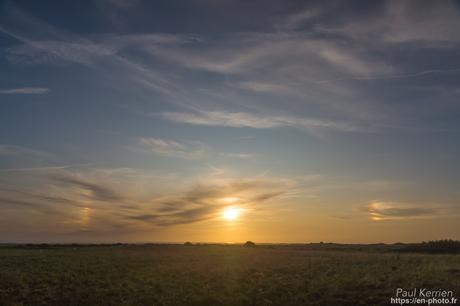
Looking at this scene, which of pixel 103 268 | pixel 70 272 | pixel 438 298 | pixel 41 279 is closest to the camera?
pixel 438 298

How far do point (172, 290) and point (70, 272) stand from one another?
15418mm

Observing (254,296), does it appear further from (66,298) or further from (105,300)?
(66,298)

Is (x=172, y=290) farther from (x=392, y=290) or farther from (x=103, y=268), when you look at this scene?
(x=103, y=268)

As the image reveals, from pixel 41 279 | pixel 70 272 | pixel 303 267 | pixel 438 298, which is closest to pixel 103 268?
pixel 70 272

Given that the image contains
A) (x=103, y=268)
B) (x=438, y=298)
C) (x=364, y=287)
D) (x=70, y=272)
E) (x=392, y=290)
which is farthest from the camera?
(x=103, y=268)

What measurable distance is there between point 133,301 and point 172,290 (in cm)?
387

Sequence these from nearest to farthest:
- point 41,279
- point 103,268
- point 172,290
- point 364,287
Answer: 1. point 364,287
2. point 172,290
3. point 41,279
4. point 103,268

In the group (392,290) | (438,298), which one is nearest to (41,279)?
(392,290)

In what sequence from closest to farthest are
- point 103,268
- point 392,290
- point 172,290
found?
point 392,290 → point 172,290 → point 103,268

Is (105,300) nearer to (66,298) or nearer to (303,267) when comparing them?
(66,298)

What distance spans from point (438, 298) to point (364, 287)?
5209mm

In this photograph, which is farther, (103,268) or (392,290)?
(103,268)

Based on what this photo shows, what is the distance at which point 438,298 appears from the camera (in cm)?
2325

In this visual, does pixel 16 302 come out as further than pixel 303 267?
No
